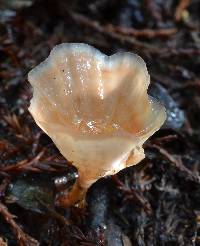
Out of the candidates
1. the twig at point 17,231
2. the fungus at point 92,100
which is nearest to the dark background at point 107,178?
the twig at point 17,231

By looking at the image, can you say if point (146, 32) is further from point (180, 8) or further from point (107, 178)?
point (107, 178)

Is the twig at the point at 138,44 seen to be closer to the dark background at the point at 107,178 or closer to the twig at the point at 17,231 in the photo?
the dark background at the point at 107,178

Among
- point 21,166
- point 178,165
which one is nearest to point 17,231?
point 21,166

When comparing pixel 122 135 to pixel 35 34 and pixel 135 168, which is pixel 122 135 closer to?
pixel 135 168

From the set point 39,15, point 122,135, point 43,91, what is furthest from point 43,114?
point 39,15

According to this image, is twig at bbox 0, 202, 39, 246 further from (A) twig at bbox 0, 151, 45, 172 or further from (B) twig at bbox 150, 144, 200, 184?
(B) twig at bbox 150, 144, 200, 184

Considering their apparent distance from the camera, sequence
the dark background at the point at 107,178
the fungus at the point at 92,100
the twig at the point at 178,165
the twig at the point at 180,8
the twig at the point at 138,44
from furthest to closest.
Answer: the twig at the point at 180,8 → the twig at the point at 138,44 → the twig at the point at 178,165 → the dark background at the point at 107,178 → the fungus at the point at 92,100

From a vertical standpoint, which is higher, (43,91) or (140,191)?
(43,91)
